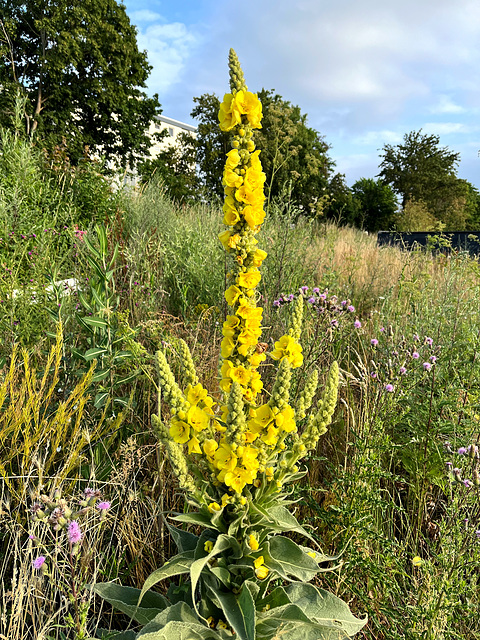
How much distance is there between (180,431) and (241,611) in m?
0.50

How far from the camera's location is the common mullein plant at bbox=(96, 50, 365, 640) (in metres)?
1.04

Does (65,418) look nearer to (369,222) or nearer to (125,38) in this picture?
(125,38)

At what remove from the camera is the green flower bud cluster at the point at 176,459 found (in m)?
1.02

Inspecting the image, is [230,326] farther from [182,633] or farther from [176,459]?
[182,633]

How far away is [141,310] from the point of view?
3410 mm

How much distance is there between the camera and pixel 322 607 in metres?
1.18

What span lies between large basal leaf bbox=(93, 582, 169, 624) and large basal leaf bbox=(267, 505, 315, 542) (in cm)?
47

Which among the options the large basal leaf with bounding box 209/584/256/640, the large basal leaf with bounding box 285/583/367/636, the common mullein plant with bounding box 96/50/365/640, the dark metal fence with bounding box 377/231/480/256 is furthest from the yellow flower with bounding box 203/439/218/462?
the dark metal fence with bounding box 377/231/480/256

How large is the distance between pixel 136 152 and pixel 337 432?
2492 cm

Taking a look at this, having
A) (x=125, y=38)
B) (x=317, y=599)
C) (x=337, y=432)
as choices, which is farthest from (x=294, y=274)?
(x=125, y=38)

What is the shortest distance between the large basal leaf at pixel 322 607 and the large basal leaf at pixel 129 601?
43 cm

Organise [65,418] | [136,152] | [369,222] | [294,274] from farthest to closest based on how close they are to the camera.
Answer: [369,222], [136,152], [294,274], [65,418]

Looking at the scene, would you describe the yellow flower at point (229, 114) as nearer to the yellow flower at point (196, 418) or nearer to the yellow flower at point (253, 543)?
the yellow flower at point (196, 418)

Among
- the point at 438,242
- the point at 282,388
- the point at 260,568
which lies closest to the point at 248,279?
the point at 282,388
